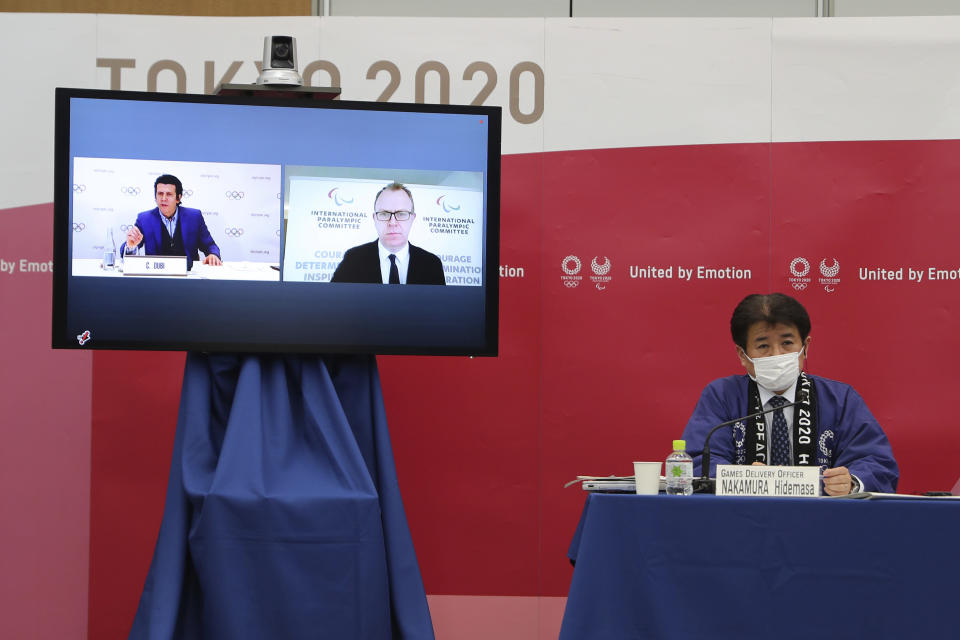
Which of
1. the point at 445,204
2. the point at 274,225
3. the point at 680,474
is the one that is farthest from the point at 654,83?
the point at 680,474

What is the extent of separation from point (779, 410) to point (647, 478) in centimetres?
81

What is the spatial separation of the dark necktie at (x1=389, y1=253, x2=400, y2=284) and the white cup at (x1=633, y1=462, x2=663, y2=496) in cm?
92

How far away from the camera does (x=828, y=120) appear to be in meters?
3.87

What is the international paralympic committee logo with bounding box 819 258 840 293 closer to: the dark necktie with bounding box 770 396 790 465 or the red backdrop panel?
the red backdrop panel

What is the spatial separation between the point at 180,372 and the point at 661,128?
208cm

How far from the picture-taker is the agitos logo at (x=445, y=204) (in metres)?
2.99

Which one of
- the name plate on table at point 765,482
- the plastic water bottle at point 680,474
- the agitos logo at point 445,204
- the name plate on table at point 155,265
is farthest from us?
the agitos logo at point 445,204

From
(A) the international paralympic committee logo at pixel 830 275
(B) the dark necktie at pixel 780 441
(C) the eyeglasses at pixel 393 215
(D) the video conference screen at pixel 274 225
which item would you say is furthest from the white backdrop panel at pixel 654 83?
(B) the dark necktie at pixel 780 441

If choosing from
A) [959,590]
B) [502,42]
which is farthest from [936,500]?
[502,42]

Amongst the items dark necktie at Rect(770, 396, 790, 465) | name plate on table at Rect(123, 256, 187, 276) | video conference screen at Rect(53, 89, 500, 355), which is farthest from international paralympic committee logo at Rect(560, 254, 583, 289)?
name plate on table at Rect(123, 256, 187, 276)

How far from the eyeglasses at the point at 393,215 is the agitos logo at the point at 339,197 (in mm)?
89

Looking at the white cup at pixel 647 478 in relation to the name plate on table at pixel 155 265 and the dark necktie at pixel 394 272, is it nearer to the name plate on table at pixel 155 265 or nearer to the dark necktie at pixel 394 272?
the dark necktie at pixel 394 272

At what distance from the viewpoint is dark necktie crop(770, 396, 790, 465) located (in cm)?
307

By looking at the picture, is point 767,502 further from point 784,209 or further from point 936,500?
point 784,209
